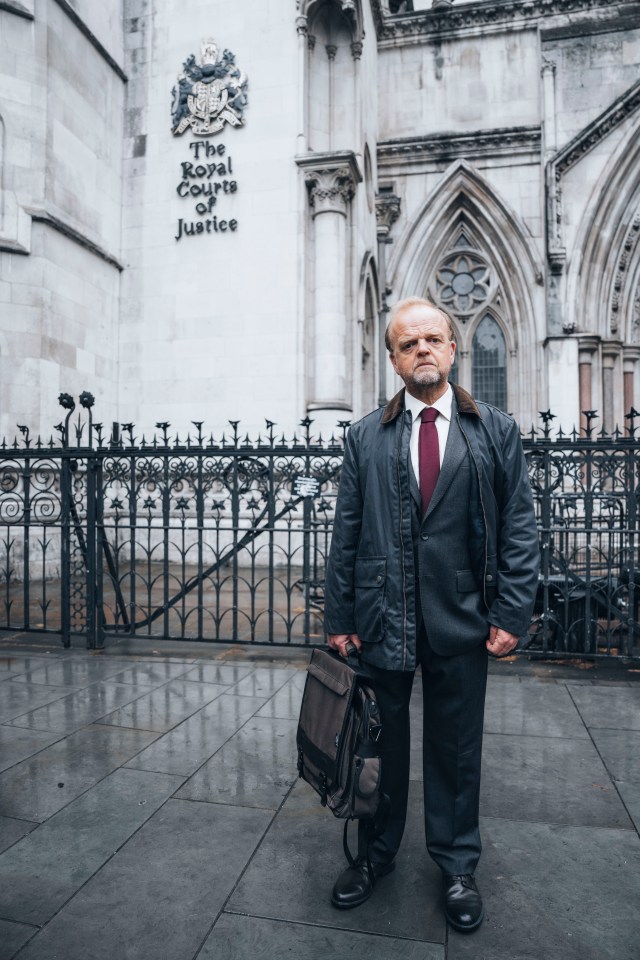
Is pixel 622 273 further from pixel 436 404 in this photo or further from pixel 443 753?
pixel 443 753

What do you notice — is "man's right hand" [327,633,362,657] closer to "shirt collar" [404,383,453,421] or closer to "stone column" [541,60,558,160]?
"shirt collar" [404,383,453,421]

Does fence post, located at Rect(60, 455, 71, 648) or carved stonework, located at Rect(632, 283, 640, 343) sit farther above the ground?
carved stonework, located at Rect(632, 283, 640, 343)

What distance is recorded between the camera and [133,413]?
12.4m

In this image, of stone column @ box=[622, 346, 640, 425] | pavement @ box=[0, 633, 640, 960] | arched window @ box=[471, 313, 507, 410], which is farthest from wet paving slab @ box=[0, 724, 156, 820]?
stone column @ box=[622, 346, 640, 425]

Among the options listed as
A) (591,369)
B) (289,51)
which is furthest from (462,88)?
(591,369)

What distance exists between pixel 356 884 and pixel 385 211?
1524cm

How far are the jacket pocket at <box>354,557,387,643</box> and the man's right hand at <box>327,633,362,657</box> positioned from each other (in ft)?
0.24

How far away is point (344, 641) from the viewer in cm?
259

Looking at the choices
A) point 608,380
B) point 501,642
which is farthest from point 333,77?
point 501,642

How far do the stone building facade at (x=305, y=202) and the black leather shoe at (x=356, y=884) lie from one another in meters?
9.26

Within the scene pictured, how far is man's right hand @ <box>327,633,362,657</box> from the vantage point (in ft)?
8.47

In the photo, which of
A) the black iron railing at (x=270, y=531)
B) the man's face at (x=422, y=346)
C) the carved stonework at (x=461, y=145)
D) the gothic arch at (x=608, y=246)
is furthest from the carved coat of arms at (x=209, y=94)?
the man's face at (x=422, y=346)

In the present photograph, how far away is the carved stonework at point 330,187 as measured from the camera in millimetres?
11562

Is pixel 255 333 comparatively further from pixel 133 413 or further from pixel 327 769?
pixel 327 769
